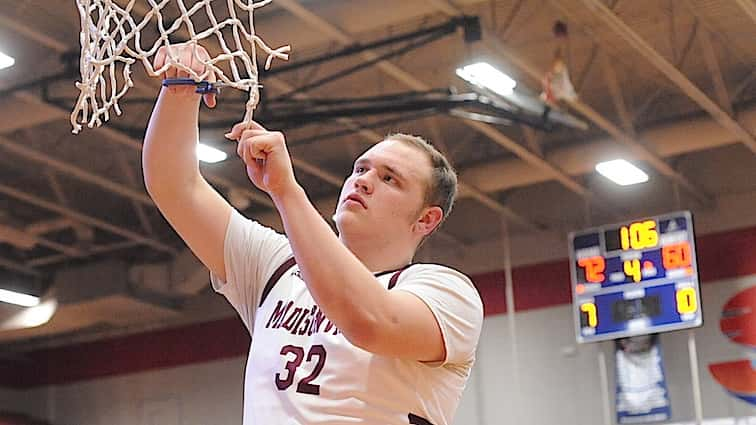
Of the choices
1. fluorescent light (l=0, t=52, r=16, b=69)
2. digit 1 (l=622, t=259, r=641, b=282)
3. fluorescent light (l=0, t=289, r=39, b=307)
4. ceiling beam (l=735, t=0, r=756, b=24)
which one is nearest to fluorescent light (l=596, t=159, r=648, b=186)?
digit 1 (l=622, t=259, r=641, b=282)

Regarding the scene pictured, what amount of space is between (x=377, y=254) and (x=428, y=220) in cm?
17

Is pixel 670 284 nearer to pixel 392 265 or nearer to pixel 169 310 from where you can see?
pixel 169 310

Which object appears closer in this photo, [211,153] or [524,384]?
[211,153]

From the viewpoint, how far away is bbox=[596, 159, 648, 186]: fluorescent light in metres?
12.9

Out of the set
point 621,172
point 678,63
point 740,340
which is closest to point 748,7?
point 678,63

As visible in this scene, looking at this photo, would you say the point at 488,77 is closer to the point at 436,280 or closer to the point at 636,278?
the point at 636,278

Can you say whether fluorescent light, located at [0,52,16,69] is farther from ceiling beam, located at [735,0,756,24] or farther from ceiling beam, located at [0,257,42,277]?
ceiling beam, located at [0,257,42,277]

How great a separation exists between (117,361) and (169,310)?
5.38ft

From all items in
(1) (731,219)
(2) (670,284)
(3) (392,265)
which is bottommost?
(3) (392,265)

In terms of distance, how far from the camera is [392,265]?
114 inches

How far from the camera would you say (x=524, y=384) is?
14.2m

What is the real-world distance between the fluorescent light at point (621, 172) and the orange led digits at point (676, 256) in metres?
1.05

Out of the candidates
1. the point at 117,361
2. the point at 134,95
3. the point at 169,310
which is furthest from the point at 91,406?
the point at 134,95

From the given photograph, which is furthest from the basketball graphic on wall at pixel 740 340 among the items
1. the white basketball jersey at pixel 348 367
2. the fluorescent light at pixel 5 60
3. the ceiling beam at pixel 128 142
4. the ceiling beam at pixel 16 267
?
the white basketball jersey at pixel 348 367
